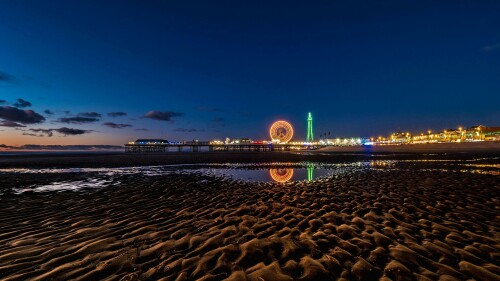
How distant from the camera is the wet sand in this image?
13.0ft

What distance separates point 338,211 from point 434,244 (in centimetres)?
289

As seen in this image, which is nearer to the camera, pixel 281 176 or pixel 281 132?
pixel 281 176

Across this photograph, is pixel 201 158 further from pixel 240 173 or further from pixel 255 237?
pixel 255 237

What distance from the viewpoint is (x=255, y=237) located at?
215 inches

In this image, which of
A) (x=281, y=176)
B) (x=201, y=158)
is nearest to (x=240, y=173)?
(x=281, y=176)

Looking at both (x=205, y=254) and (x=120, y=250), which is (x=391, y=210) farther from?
(x=120, y=250)

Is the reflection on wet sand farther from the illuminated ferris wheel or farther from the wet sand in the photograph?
the illuminated ferris wheel

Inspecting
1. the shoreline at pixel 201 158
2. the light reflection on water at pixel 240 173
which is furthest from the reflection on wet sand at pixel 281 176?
the shoreline at pixel 201 158

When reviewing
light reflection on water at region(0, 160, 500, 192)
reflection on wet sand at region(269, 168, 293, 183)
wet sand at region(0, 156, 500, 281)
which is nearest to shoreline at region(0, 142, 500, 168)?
light reflection on water at region(0, 160, 500, 192)

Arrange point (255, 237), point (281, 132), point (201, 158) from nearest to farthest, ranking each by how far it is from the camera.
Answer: point (255, 237), point (201, 158), point (281, 132)

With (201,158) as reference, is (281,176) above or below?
below

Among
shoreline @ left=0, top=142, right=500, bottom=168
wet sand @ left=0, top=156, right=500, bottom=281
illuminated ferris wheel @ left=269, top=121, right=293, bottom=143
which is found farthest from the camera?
illuminated ferris wheel @ left=269, top=121, right=293, bottom=143

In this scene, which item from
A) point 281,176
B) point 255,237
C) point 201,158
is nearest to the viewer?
point 255,237

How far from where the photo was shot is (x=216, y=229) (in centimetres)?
607
